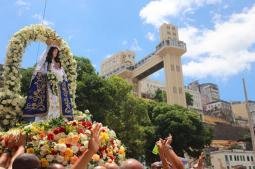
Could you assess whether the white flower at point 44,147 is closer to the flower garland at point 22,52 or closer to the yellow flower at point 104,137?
the yellow flower at point 104,137

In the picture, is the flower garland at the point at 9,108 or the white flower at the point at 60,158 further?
the flower garland at the point at 9,108

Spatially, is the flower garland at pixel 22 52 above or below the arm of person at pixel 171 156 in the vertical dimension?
above

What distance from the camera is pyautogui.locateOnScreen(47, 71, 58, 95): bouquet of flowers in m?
11.5

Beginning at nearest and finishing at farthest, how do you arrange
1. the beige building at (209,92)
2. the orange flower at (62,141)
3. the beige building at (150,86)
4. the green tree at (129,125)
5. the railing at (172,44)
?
the orange flower at (62,141) < the green tree at (129,125) < the railing at (172,44) < the beige building at (150,86) < the beige building at (209,92)

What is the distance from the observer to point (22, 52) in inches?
492

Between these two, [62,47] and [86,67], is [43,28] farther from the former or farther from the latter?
[86,67]

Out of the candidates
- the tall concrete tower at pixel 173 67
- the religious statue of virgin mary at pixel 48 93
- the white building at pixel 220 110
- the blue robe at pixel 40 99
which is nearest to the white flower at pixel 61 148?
the religious statue of virgin mary at pixel 48 93

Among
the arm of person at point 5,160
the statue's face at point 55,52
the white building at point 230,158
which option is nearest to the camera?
the arm of person at point 5,160

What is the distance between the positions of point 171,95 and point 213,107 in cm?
4687

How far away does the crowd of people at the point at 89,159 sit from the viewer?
4.61 meters

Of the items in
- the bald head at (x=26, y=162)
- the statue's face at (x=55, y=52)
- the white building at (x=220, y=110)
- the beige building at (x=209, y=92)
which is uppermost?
the beige building at (x=209, y=92)

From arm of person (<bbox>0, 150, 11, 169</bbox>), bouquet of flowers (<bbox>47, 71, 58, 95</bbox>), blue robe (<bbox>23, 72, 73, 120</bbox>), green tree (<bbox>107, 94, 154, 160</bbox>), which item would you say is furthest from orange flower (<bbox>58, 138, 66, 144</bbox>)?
green tree (<bbox>107, 94, 154, 160</bbox>)

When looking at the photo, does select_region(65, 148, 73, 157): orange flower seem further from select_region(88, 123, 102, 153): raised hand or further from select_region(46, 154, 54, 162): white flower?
select_region(88, 123, 102, 153): raised hand

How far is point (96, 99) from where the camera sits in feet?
113
